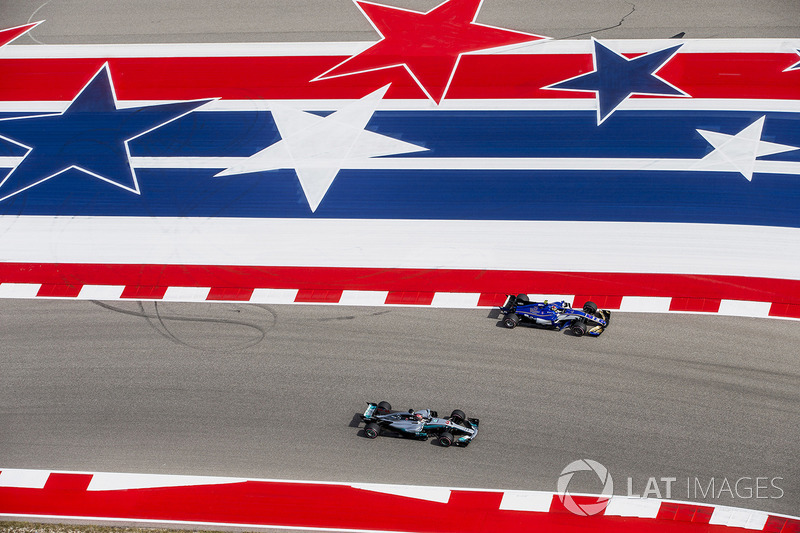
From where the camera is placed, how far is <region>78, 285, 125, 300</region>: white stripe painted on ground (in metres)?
19.8

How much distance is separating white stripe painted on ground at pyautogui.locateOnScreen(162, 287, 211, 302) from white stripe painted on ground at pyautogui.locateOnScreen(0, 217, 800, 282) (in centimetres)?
94

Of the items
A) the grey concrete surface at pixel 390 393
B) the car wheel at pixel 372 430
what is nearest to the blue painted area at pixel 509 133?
the grey concrete surface at pixel 390 393

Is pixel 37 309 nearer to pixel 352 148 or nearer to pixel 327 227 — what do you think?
pixel 327 227

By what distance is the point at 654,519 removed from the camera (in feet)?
49.6

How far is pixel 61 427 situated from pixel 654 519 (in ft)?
45.8

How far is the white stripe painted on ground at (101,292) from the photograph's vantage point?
19763mm

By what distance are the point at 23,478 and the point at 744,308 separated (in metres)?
18.3

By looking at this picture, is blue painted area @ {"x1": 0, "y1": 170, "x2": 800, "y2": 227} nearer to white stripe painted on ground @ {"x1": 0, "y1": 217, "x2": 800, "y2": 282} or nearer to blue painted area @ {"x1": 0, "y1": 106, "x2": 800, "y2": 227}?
blue painted area @ {"x1": 0, "y1": 106, "x2": 800, "y2": 227}

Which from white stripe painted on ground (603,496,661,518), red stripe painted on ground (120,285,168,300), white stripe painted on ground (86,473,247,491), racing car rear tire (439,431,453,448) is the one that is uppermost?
red stripe painted on ground (120,285,168,300)

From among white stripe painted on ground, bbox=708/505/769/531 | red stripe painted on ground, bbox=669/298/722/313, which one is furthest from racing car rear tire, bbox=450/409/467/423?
red stripe painted on ground, bbox=669/298/722/313

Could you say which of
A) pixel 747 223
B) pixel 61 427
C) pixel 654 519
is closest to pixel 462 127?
pixel 747 223

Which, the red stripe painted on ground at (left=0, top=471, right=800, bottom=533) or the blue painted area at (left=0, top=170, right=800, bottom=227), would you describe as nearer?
the red stripe painted on ground at (left=0, top=471, right=800, bottom=533)

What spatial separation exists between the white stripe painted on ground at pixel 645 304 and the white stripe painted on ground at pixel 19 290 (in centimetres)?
1630

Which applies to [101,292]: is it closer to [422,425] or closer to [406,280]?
[406,280]
